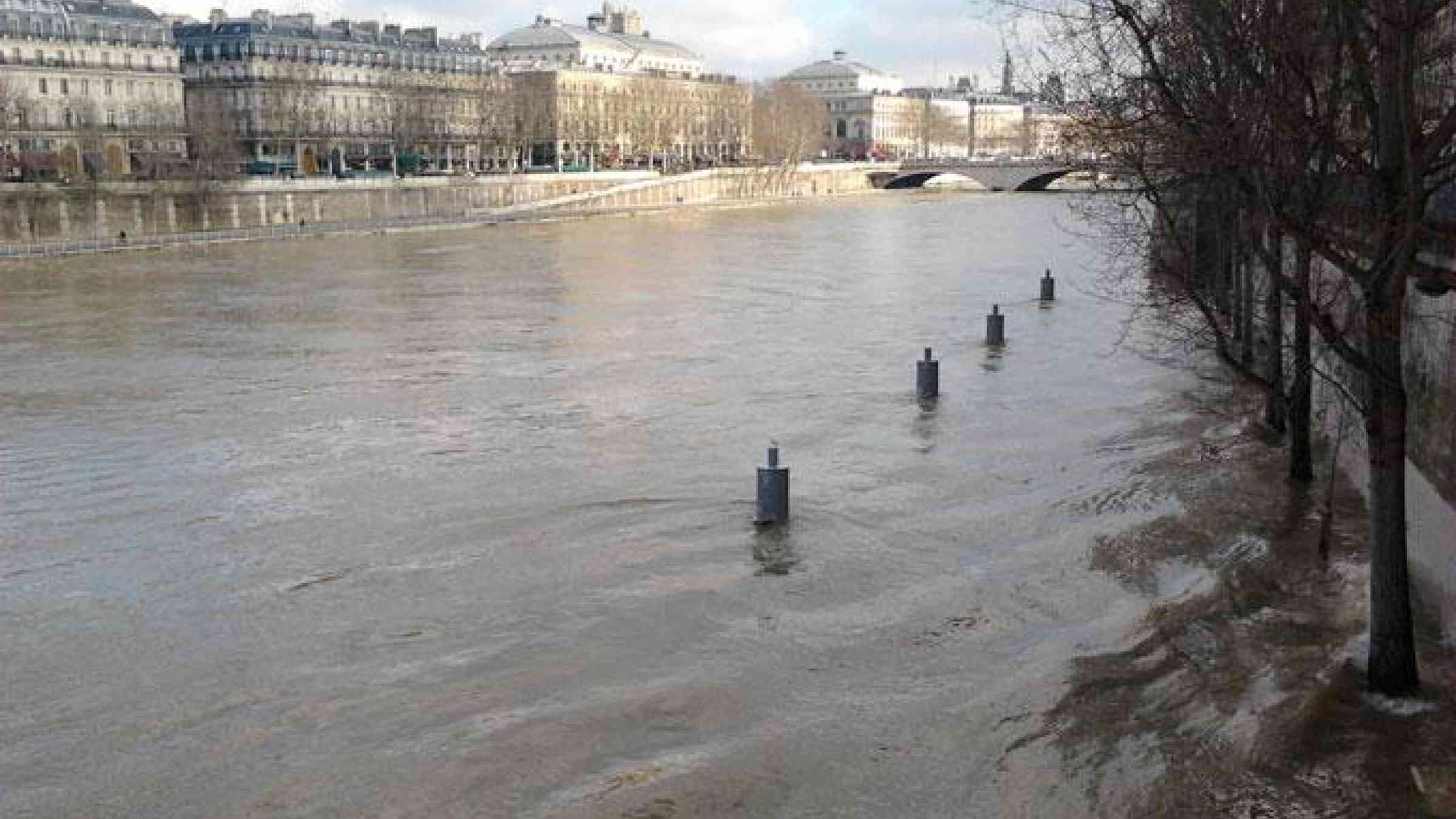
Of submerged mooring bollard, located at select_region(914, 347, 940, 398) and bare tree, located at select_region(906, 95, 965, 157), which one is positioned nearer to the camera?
submerged mooring bollard, located at select_region(914, 347, 940, 398)

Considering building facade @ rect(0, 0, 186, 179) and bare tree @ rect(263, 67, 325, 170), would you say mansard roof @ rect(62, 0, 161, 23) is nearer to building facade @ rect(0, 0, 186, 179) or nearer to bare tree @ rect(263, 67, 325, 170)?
building facade @ rect(0, 0, 186, 179)

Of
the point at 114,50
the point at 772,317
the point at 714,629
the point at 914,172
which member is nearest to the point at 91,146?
the point at 114,50

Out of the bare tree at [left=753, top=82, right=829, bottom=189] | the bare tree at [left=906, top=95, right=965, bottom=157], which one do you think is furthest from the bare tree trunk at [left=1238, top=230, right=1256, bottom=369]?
the bare tree at [left=906, top=95, right=965, bottom=157]

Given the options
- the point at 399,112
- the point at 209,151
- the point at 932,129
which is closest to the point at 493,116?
the point at 399,112

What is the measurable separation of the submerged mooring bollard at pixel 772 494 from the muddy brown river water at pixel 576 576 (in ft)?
0.77

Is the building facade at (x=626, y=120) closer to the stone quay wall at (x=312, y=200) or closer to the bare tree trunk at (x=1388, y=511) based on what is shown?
the stone quay wall at (x=312, y=200)

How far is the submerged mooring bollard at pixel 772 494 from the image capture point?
45.2 feet

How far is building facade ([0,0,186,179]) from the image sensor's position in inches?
3093

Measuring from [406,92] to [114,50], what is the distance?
1765 centimetres

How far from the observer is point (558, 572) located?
12.7 metres

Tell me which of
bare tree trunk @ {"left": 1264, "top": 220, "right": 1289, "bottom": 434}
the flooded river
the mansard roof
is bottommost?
the flooded river

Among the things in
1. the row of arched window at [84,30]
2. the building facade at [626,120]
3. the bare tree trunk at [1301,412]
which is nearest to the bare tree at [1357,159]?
the bare tree trunk at [1301,412]

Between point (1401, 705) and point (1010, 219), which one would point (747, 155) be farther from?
point (1401, 705)

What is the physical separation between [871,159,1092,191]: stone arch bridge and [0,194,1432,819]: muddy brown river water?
9068cm
